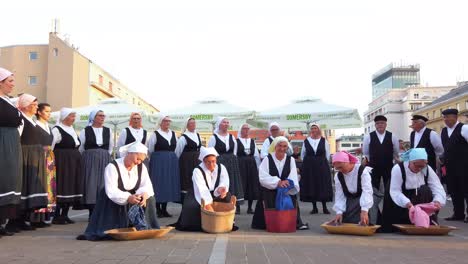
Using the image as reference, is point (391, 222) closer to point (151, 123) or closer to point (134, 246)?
point (134, 246)

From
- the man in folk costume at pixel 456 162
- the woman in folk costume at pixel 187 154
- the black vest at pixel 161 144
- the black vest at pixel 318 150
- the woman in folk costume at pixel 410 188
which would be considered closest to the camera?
the woman in folk costume at pixel 410 188

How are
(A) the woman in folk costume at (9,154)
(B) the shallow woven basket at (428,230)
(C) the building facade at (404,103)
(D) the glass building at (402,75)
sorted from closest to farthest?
(A) the woman in folk costume at (9,154)
(B) the shallow woven basket at (428,230)
(C) the building facade at (404,103)
(D) the glass building at (402,75)

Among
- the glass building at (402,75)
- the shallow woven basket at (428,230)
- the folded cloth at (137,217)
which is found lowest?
the shallow woven basket at (428,230)

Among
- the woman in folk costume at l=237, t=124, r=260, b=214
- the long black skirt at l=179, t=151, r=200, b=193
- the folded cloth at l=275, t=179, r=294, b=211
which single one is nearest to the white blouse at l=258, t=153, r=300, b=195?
the folded cloth at l=275, t=179, r=294, b=211

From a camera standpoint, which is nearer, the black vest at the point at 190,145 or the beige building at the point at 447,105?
the black vest at the point at 190,145

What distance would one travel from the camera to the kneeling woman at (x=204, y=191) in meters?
6.33

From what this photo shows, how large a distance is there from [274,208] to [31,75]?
156 feet

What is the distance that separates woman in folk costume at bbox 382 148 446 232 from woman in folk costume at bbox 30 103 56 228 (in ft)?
15.7

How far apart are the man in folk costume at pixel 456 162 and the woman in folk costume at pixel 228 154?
11.9ft

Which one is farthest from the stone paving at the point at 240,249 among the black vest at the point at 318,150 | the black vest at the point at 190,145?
the black vest at the point at 318,150

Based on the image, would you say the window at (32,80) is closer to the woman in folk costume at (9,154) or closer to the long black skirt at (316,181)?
the long black skirt at (316,181)

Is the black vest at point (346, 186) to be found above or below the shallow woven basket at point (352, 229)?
above

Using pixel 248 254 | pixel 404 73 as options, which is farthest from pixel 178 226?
pixel 404 73

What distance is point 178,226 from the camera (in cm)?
651
